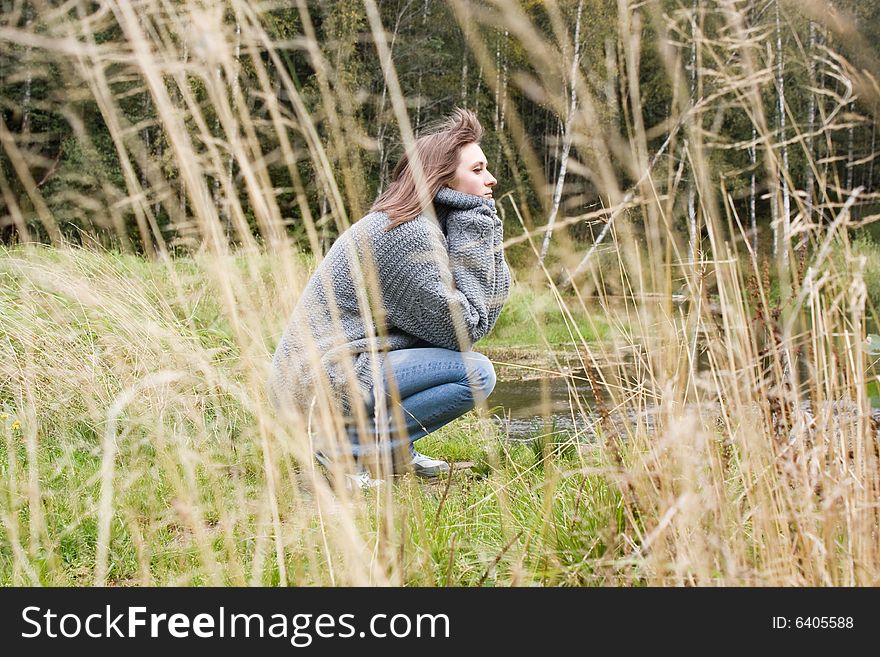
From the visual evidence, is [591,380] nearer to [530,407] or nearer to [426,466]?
[426,466]

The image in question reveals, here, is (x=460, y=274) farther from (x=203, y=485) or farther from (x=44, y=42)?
(x=44, y=42)

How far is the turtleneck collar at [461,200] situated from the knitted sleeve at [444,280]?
0.02 m

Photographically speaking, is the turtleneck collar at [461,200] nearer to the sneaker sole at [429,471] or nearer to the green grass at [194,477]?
the green grass at [194,477]

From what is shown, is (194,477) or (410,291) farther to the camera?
(410,291)

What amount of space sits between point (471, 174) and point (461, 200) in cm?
9

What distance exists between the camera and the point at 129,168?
4.69ft

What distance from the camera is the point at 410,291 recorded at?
258cm

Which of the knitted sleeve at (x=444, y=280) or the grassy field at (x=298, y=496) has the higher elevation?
the knitted sleeve at (x=444, y=280)

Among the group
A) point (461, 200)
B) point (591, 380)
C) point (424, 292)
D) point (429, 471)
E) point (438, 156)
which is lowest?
point (591, 380)

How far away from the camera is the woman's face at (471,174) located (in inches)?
105

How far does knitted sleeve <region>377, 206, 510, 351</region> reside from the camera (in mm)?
2531

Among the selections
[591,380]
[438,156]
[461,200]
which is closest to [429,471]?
[461,200]

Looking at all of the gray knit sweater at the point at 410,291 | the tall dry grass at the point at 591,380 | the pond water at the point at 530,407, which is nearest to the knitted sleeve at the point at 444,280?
the gray knit sweater at the point at 410,291

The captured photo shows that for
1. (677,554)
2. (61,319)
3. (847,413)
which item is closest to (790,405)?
(847,413)
